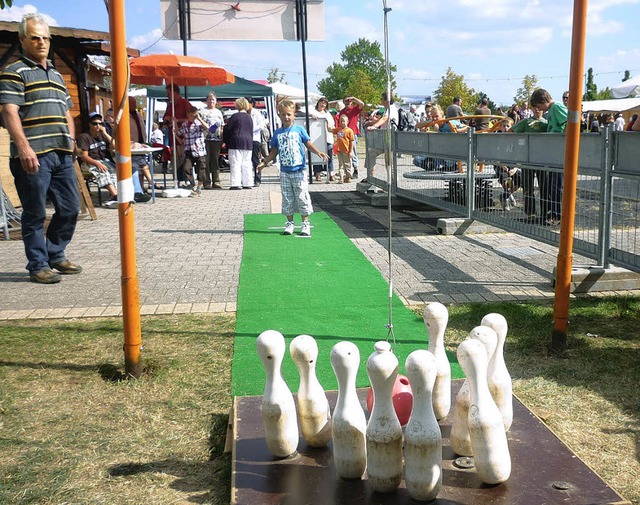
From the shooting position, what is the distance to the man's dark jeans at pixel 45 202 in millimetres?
6629

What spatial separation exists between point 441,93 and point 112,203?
65.5 meters

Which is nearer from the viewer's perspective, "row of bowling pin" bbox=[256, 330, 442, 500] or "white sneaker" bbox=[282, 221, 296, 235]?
"row of bowling pin" bbox=[256, 330, 442, 500]

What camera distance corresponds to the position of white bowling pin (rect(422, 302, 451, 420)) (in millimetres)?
3152

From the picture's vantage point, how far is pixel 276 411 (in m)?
2.95

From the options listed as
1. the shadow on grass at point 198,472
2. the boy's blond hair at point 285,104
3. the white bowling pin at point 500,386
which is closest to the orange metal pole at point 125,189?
the shadow on grass at point 198,472

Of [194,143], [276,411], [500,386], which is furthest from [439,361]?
[194,143]

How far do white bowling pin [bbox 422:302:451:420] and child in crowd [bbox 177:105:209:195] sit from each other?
1329 cm

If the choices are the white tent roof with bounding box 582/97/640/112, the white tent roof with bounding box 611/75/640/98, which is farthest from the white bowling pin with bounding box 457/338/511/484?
the white tent roof with bounding box 582/97/640/112

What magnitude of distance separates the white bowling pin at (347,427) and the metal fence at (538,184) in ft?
4.16

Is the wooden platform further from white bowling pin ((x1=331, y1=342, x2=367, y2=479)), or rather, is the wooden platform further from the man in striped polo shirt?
the man in striped polo shirt

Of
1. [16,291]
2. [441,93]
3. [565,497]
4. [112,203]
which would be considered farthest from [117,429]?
[441,93]

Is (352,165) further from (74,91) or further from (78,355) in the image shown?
(78,355)

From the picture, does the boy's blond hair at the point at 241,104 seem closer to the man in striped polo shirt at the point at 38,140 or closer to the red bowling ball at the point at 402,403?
the man in striped polo shirt at the point at 38,140

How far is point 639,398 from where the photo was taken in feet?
13.1
